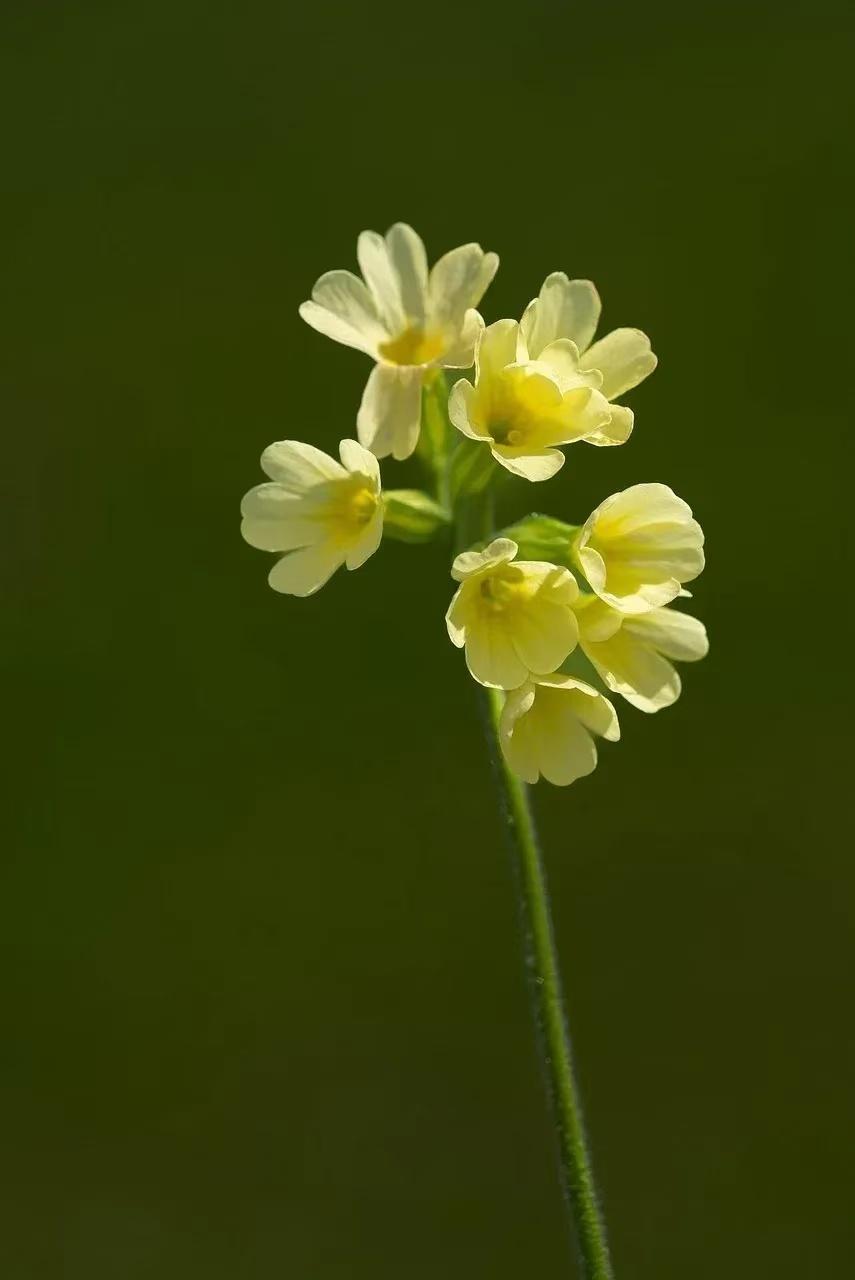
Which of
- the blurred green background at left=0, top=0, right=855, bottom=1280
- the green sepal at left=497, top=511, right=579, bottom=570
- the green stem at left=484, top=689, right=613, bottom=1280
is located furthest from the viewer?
the blurred green background at left=0, top=0, right=855, bottom=1280

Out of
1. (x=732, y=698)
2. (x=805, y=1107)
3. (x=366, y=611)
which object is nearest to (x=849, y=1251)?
(x=805, y=1107)

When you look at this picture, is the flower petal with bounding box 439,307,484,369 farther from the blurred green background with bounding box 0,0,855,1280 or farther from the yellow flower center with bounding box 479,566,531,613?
the blurred green background with bounding box 0,0,855,1280

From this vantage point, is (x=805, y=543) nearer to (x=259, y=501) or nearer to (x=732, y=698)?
(x=732, y=698)

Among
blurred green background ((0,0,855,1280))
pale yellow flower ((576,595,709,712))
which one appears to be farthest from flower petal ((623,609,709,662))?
blurred green background ((0,0,855,1280))

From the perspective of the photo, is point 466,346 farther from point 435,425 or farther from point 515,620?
point 515,620

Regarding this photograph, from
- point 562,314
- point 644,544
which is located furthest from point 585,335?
point 644,544

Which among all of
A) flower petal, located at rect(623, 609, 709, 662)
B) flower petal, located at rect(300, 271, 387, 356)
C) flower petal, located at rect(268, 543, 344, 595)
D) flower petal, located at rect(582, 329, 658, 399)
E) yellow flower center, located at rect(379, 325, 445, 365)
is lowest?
flower petal, located at rect(623, 609, 709, 662)

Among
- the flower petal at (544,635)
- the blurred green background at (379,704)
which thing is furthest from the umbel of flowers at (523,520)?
the blurred green background at (379,704)
